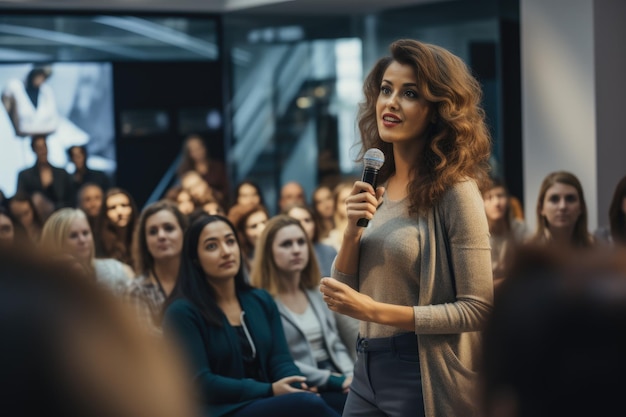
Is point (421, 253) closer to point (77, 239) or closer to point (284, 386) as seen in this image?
point (284, 386)

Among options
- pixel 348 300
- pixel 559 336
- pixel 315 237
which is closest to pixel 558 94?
pixel 315 237

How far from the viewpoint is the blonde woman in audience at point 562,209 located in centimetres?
618

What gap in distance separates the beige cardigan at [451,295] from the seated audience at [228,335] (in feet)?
6.45

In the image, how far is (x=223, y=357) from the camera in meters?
4.50

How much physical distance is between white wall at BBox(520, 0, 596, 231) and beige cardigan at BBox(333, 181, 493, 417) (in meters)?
6.46

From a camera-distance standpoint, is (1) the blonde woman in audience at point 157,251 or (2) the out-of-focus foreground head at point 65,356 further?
(1) the blonde woman in audience at point 157,251

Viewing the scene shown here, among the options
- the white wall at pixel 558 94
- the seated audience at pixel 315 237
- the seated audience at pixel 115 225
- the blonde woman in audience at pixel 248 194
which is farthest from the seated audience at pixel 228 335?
the white wall at pixel 558 94

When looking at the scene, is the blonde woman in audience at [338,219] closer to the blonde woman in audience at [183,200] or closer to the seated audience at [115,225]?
the blonde woman in audience at [183,200]

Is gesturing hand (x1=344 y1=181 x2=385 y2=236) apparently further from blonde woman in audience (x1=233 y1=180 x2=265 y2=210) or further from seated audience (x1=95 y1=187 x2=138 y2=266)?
blonde woman in audience (x1=233 y1=180 x2=265 y2=210)

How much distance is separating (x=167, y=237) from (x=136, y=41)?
6.02 meters

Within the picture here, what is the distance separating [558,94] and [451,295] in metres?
6.93

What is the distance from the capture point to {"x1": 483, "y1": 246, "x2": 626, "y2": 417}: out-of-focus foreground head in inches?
25.2

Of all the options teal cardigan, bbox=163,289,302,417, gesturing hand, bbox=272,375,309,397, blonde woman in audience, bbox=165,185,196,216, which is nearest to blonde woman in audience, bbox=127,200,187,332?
teal cardigan, bbox=163,289,302,417

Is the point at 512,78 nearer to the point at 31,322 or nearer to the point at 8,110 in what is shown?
the point at 8,110
